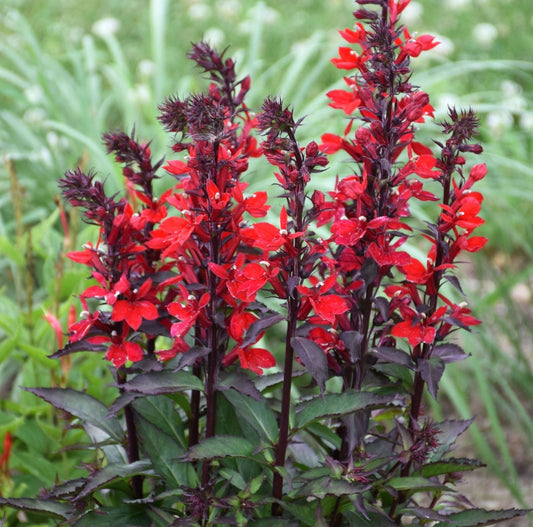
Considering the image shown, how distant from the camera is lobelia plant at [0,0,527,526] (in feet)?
2.75

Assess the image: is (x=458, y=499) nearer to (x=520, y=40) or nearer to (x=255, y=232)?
(x=255, y=232)

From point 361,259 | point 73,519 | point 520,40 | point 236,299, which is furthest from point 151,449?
point 520,40

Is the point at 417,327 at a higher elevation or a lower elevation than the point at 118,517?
higher

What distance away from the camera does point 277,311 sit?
0.93 meters

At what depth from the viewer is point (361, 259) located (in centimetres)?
89

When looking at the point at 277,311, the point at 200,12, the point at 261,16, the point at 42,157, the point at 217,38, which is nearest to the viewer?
the point at 277,311

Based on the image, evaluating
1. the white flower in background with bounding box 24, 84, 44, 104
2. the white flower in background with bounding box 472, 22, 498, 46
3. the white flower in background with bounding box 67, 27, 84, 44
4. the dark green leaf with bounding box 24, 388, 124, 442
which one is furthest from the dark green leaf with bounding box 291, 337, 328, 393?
the white flower in background with bounding box 67, 27, 84, 44

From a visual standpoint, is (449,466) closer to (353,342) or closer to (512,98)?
(353,342)

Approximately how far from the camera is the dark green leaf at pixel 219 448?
2.75ft

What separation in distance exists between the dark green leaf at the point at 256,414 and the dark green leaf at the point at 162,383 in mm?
71

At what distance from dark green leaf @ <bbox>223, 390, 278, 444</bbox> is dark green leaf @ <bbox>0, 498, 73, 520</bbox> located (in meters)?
0.25

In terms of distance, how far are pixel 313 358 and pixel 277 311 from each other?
0.12 m

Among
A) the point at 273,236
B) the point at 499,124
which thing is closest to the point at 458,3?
the point at 499,124

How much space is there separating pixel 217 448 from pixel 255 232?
0.26 m
